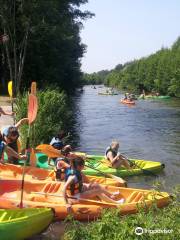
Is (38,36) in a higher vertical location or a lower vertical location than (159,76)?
higher

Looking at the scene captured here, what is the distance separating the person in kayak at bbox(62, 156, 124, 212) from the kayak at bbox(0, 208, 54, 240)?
40.4 inches

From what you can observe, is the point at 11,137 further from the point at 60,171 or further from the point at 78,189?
the point at 78,189

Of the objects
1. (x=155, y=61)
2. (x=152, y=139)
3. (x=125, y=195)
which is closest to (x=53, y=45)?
(x=152, y=139)

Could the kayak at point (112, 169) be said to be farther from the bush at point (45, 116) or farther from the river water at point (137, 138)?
the bush at point (45, 116)

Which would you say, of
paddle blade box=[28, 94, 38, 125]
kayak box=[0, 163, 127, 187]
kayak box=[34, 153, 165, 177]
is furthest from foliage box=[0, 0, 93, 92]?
paddle blade box=[28, 94, 38, 125]

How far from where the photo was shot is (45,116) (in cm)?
1673

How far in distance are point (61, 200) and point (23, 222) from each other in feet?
6.79

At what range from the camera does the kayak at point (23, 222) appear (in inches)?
295

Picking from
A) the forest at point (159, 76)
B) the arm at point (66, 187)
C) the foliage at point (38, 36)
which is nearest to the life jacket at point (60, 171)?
the arm at point (66, 187)

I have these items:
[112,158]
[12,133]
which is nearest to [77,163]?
[12,133]

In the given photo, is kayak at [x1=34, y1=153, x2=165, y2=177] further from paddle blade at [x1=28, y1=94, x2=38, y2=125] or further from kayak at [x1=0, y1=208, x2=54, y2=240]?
kayak at [x1=0, y1=208, x2=54, y2=240]

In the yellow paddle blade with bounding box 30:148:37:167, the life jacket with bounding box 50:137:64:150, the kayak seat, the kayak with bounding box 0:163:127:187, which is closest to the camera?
the kayak seat

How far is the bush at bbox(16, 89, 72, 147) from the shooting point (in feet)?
51.6

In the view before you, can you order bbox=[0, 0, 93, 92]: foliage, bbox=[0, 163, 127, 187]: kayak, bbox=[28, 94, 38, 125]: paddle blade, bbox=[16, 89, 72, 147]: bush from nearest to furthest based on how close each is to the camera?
bbox=[28, 94, 38, 125]: paddle blade, bbox=[0, 163, 127, 187]: kayak, bbox=[16, 89, 72, 147]: bush, bbox=[0, 0, 93, 92]: foliage
